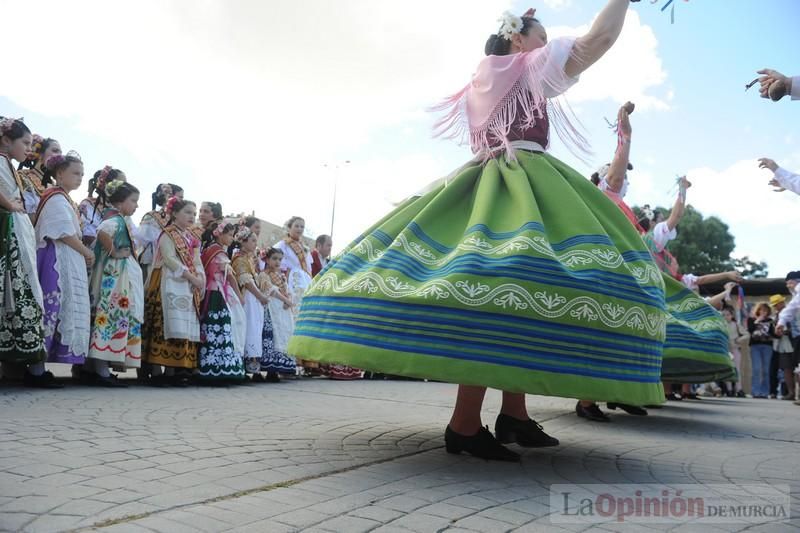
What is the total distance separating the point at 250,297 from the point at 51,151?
8.55 feet

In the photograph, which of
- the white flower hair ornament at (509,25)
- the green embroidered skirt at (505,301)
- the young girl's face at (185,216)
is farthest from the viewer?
the young girl's face at (185,216)

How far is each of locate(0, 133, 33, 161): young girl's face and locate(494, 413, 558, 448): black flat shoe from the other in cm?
430

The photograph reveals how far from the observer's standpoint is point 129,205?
5.90 metres

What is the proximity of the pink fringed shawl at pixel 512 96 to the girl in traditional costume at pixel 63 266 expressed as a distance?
366 cm

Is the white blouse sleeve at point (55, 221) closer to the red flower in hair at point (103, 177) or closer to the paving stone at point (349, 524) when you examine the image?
the red flower in hair at point (103, 177)

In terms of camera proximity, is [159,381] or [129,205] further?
[159,381]

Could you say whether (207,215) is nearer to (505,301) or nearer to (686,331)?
(686,331)

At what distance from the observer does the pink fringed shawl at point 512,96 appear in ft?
9.48

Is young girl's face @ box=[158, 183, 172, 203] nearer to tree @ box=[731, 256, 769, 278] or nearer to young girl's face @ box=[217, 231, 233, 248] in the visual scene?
young girl's face @ box=[217, 231, 233, 248]

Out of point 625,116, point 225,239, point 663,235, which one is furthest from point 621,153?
point 225,239

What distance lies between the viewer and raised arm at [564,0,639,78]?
108 inches

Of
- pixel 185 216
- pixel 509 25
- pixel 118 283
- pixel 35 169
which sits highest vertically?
pixel 509 25

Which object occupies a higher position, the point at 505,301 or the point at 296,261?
the point at 296,261

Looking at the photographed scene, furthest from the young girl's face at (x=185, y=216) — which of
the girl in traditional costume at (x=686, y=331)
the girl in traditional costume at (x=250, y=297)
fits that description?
the girl in traditional costume at (x=686, y=331)
